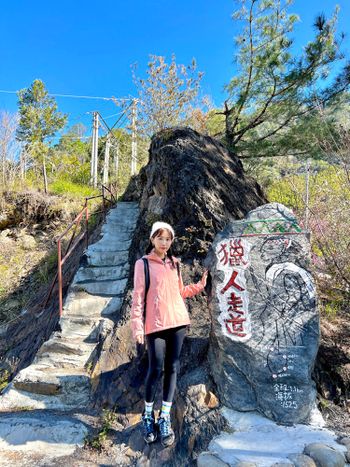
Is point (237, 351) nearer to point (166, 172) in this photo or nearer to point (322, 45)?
point (166, 172)

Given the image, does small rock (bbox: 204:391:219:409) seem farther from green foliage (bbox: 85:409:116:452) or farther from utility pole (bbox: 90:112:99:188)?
utility pole (bbox: 90:112:99:188)

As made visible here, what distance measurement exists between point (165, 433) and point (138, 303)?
3.29 feet

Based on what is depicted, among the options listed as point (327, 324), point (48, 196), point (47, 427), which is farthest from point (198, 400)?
point (48, 196)

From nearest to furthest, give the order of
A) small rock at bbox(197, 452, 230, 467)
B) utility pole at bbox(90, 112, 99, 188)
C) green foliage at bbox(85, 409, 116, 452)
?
small rock at bbox(197, 452, 230, 467), green foliage at bbox(85, 409, 116, 452), utility pole at bbox(90, 112, 99, 188)

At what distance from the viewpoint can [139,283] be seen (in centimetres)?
256

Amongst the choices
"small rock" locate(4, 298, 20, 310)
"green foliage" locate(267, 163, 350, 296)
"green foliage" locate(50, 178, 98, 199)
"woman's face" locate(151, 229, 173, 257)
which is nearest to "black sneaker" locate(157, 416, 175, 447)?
"woman's face" locate(151, 229, 173, 257)

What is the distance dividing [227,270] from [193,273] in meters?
1.18

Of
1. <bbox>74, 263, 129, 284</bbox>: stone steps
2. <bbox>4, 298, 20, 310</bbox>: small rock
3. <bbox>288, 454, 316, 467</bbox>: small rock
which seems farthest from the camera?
<bbox>4, 298, 20, 310</bbox>: small rock

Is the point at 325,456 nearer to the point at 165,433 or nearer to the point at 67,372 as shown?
the point at 165,433

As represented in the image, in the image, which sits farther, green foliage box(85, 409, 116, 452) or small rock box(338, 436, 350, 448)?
green foliage box(85, 409, 116, 452)

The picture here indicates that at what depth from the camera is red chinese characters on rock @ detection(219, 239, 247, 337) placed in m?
2.80

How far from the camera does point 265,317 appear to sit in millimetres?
2793

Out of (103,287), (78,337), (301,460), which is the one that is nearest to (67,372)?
(78,337)

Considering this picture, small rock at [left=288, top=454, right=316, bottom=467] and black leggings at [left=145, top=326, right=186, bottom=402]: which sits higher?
black leggings at [left=145, top=326, right=186, bottom=402]
